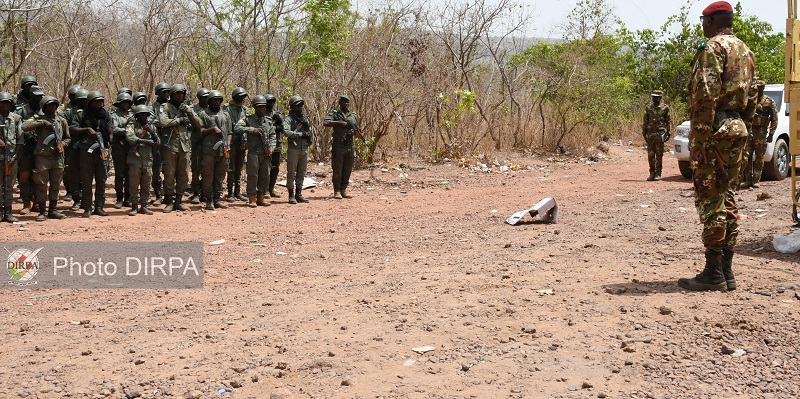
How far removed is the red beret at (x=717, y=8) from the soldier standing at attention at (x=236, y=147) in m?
7.09

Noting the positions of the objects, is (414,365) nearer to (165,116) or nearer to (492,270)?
(492,270)

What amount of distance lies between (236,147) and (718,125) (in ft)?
25.6

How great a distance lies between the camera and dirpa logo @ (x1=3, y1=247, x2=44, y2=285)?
6.71m

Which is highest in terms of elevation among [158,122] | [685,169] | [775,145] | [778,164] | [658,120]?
[658,120]

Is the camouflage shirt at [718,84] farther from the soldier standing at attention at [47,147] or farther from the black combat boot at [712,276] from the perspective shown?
the soldier standing at attention at [47,147]

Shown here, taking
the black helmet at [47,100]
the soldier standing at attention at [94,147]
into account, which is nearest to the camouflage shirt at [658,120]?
the soldier standing at attention at [94,147]

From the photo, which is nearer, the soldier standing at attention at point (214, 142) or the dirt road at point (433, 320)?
the dirt road at point (433, 320)

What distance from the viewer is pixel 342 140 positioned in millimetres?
11703

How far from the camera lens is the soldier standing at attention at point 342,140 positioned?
1160cm

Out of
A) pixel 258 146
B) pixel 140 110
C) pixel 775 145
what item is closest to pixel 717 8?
pixel 258 146

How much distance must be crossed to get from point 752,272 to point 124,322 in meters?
4.53

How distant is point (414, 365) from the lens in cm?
430

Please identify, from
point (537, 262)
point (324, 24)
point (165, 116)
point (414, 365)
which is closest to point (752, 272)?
point (537, 262)

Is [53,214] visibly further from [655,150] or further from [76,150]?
A: [655,150]
